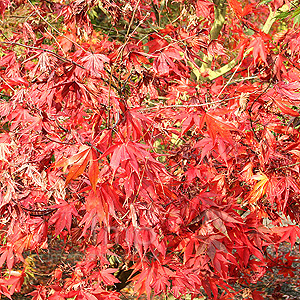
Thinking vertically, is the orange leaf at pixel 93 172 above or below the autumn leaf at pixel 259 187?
above

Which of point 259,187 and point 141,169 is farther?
point 259,187

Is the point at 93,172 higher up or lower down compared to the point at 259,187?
higher up

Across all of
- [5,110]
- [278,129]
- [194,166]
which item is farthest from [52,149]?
[278,129]

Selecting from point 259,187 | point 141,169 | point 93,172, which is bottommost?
point 259,187

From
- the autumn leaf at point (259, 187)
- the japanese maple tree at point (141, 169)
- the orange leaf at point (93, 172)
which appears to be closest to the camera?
the orange leaf at point (93, 172)

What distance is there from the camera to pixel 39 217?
2217 millimetres

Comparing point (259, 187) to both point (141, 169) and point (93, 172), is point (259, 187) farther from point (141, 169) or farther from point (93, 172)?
point (93, 172)

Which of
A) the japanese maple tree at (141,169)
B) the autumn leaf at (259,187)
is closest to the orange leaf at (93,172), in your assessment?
the japanese maple tree at (141,169)

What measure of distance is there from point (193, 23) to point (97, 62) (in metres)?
1.36

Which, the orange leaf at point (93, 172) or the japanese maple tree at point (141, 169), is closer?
the orange leaf at point (93, 172)

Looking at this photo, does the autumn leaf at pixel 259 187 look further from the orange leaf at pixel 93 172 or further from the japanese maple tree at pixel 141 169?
the orange leaf at pixel 93 172

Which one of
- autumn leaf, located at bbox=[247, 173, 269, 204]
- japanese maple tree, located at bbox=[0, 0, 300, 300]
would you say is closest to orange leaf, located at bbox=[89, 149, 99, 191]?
japanese maple tree, located at bbox=[0, 0, 300, 300]

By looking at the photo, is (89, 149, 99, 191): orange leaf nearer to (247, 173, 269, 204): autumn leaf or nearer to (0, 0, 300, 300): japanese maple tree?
(0, 0, 300, 300): japanese maple tree

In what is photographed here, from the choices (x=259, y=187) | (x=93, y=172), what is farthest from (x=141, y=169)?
(x=259, y=187)
